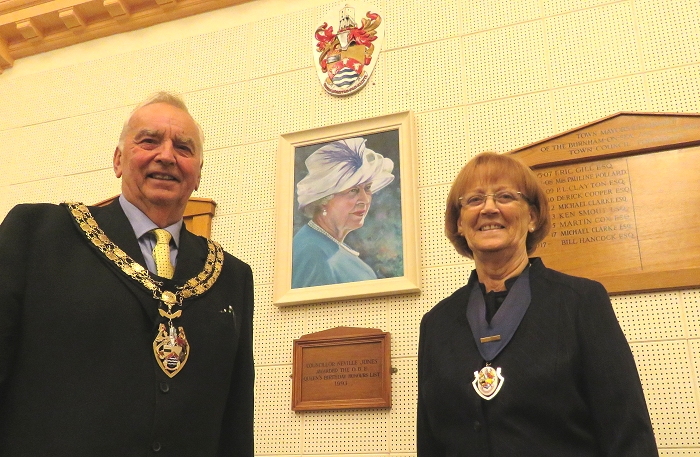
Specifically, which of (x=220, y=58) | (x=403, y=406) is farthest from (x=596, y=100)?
(x=220, y=58)

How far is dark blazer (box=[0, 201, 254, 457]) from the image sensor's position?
139cm

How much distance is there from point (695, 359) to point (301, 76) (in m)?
2.71

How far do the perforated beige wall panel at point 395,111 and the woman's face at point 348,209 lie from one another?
12.2 inches

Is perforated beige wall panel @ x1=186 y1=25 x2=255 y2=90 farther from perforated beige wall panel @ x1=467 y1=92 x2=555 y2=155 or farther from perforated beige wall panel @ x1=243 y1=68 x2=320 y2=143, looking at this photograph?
perforated beige wall panel @ x1=467 y1=92 x2=555 y2=155

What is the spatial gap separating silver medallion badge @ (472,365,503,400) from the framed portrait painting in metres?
1.81

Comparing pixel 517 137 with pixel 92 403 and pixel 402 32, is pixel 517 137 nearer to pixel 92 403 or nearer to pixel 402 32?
pixel 402 32

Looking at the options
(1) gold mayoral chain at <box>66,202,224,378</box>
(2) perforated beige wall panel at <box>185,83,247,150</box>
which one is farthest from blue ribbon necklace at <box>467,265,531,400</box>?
(2) perforated beige wall panel at <box>185,83,247,150</box>

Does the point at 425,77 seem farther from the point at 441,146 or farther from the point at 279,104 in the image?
the point at 279,104

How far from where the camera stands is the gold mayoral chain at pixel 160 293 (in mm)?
1512

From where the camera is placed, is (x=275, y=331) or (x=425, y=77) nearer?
(x=275, y=331)

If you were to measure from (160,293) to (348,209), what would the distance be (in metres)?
2.29

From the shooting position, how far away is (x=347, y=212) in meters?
3.78

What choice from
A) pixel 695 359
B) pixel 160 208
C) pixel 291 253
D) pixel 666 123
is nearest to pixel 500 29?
pixel 666 123

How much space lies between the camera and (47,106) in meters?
4.89
